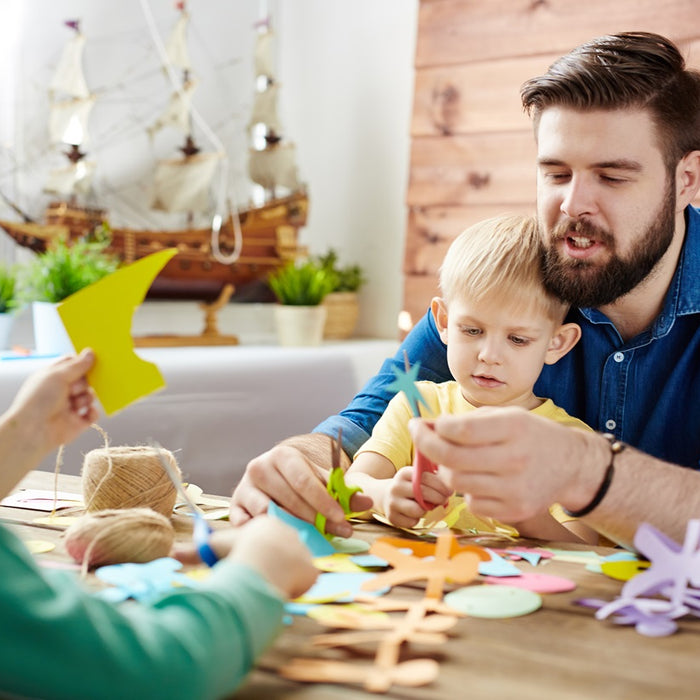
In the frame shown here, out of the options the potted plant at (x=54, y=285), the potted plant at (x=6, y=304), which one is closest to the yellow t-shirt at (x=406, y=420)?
the potted plant at (x=54, y=285)

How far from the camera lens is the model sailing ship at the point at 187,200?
112 inches

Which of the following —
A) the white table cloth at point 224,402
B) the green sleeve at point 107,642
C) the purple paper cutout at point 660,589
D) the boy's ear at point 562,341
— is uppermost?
the boy's ear at point 562,341

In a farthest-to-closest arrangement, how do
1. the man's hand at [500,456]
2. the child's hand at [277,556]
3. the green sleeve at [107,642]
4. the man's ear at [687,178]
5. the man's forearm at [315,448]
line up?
the man's ear at [687,178]
the man's forearm at [315,448]
the man's hand at [500,456]
the child's hand at [277,556]
the green sleeve at [107,642]

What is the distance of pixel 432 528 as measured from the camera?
1077 millimetres

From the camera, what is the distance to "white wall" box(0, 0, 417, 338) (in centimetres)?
285

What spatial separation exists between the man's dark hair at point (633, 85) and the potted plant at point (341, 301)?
1.95m

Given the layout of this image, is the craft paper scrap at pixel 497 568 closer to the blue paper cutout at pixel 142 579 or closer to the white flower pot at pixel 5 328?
the blue paper cutout at pixel 142 579

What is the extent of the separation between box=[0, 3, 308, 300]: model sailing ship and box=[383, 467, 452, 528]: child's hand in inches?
81.6

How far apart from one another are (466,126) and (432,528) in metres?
2.18

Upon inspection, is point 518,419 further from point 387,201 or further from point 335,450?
point 387,201

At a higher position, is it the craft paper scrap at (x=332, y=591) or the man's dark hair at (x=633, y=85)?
the man's dark hair at (x=633, y=85)

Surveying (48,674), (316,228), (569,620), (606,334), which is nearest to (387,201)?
(316,228)

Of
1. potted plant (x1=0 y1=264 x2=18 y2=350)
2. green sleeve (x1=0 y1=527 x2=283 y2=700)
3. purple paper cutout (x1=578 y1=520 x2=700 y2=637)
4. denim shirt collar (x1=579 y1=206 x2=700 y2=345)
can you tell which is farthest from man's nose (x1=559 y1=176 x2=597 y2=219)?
potted plant (x1=0 y1=264 x2=18 y2=350)

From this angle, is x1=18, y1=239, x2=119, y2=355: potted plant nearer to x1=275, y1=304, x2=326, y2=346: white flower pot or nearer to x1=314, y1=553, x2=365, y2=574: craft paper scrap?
x1=275, y1=304, x2=326, y2=346: white flower pot
